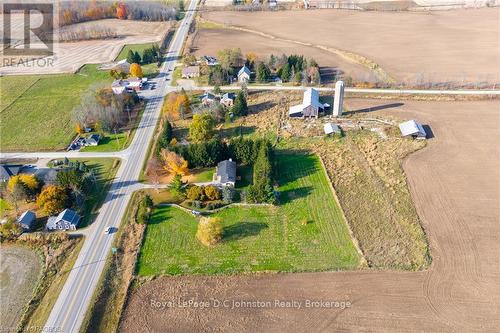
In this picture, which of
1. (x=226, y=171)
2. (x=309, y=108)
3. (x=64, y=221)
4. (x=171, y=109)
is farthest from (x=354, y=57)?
(x=64, y=221)

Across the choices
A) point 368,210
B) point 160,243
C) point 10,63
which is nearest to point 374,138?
point 368,210

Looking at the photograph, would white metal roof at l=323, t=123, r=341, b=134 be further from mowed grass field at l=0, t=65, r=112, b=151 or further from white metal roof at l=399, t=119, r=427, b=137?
mowed grass field at l=0, t=65, r=112, b=151

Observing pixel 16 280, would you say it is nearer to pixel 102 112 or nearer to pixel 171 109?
pixel 102 112

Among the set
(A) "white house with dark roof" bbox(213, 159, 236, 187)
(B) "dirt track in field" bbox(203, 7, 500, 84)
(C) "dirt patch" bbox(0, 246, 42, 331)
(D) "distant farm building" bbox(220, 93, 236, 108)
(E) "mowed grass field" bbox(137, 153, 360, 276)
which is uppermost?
(B) "dirt track in field" bbox(203, 7, 500, 84)

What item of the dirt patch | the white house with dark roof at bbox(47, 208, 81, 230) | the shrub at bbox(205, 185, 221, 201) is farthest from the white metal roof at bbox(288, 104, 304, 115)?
the dirt patch

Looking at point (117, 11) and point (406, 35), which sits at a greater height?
point (117, 11)

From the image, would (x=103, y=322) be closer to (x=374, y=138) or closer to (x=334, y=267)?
(x=334, y=267)
